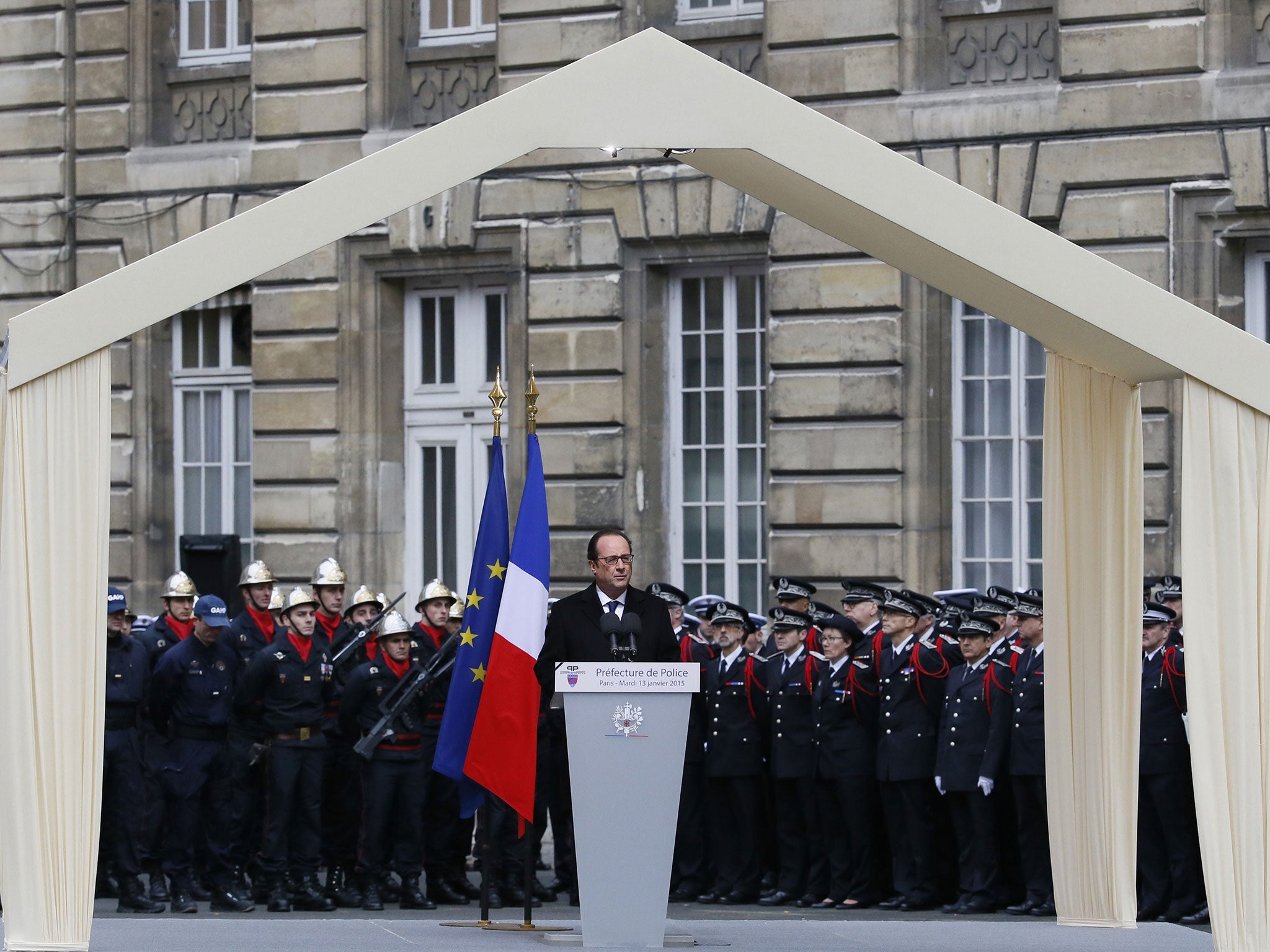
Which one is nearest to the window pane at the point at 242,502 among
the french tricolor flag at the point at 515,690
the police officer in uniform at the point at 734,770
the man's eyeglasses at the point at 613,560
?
the police officer in uniform at the point at 734,770

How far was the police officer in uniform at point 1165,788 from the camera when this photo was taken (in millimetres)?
10625

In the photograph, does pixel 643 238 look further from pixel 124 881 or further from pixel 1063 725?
pixel 1063 725

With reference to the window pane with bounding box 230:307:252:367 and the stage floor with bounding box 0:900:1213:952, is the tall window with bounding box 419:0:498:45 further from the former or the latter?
the stage floor with bounding box 0:900:1213:952

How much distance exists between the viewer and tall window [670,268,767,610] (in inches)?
656

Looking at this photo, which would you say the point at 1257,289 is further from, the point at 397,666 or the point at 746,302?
the point at 397,666

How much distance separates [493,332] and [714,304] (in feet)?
6.53

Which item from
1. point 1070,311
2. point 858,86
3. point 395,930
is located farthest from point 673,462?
point 1070,311

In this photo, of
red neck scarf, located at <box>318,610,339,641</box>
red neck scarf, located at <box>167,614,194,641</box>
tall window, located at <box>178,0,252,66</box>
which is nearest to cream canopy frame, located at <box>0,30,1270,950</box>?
red neck scarf, located at <box>318,610,339,641</box>

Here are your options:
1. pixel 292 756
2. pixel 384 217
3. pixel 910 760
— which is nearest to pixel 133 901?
pixel 292 756

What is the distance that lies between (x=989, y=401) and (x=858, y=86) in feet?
8.58

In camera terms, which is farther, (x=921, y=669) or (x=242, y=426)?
(x=242, y=426)

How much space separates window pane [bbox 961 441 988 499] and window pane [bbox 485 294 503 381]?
161 inches

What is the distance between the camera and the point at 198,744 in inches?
471

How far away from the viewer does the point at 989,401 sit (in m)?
15.8
